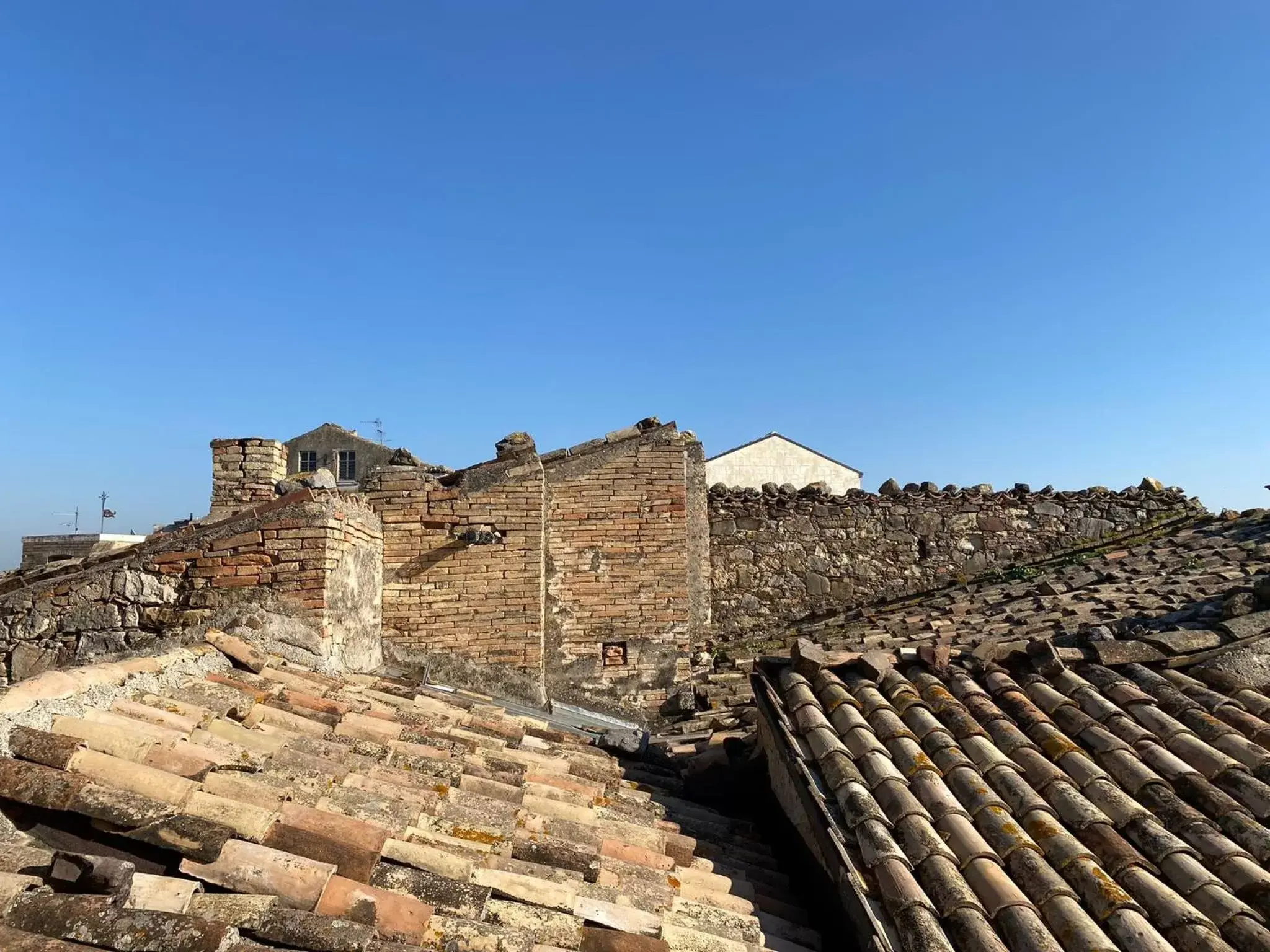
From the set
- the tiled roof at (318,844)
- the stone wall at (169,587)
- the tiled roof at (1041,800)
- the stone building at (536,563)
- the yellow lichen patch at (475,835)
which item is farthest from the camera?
the stone building at (536,563)

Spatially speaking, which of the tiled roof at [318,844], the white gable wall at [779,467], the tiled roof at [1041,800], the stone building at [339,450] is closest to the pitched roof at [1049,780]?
the tiled roof at [1041,800]

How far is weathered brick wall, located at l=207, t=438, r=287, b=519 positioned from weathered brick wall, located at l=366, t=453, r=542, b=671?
1.64m

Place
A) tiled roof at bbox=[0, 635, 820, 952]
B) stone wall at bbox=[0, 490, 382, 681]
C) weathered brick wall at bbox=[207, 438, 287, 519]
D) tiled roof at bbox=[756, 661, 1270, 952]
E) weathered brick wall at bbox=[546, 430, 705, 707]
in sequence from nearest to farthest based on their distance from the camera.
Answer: tiled roof at bbox=[0, 635, 820, 952] → tiled roof at bbox=[756, 661, 1270, 952] → stone wall at bbox=[0, 490, 382, 681] → weathered brick wall at bbox=[546, 430, 705, 707] → weathered brick wall at bbox=[207, 438, 287, 519]

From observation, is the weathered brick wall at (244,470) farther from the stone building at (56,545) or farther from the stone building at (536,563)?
the stone building at (56,545)

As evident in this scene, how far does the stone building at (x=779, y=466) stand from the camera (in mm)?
21734

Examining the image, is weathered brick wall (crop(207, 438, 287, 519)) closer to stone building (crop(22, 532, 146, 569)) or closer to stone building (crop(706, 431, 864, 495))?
stone building (crop(22, 532, 146, 569))

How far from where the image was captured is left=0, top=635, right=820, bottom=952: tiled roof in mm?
2230

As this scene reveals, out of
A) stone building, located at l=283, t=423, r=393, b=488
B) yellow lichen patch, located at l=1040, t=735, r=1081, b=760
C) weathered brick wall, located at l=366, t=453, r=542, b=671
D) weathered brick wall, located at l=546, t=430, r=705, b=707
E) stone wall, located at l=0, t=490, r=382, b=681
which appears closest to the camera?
yellow lichen patch, located at l=1040, t=735, r=1081, b=760

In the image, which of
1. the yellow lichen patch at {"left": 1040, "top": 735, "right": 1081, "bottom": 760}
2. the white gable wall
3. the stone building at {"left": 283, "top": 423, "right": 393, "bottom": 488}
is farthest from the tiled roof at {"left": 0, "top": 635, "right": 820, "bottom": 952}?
the stone building at {"left": 283, "top": 423, "right": 393, "bottom": 488}

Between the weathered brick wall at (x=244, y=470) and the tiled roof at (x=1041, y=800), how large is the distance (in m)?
5.32

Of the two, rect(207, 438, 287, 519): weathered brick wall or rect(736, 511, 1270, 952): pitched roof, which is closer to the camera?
rect(736, 511, 1270, 952): pitched roof

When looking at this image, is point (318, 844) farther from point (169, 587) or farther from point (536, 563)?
point (536, 563)

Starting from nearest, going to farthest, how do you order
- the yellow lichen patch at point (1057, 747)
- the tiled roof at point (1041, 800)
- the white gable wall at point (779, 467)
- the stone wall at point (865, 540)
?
the tiled roof at point (1041, 800) < the yellow lichen patch at point (1057, 747) < the stone wall at point (865, 540) < the white gable wall at point (779, 467)

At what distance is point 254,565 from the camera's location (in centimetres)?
525
